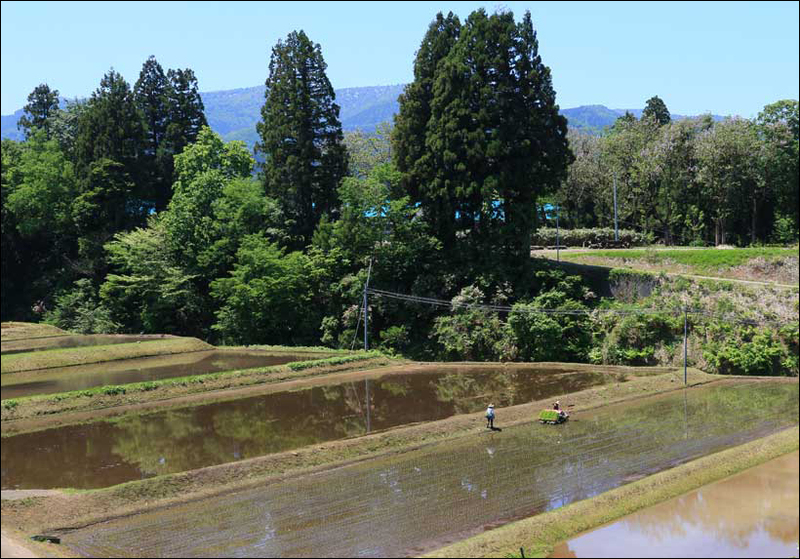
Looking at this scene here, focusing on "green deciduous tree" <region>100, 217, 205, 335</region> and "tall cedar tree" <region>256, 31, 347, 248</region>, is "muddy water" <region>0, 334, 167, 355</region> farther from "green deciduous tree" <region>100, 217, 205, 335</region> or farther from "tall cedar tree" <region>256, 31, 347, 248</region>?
"tall cedar tree" <region>256, 31, 347, 248</region>

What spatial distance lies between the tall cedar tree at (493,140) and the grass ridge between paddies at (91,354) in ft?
51.5

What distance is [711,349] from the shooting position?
32.3m

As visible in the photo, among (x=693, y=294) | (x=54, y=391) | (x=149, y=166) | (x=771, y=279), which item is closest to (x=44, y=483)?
(x=54, y=391)

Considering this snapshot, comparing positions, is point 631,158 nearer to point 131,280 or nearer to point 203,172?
point 203,172

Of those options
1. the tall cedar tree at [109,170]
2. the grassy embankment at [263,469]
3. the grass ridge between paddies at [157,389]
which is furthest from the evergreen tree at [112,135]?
the grassy embankment at [263,469]

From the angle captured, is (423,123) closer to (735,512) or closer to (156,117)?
(156,117)

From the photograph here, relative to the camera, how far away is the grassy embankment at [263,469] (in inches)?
666

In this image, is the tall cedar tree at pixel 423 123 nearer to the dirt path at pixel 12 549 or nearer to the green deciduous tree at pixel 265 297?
the green deciduous tree at pixel 265 297

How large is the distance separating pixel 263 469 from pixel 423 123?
27.0m

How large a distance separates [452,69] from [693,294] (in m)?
17.3

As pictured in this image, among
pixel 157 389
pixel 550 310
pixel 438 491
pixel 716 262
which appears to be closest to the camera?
pixel 438 491

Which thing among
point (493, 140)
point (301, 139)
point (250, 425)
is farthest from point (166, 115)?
point (250, 425)

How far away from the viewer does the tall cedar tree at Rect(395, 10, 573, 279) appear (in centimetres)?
3984

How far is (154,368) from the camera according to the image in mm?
30844
